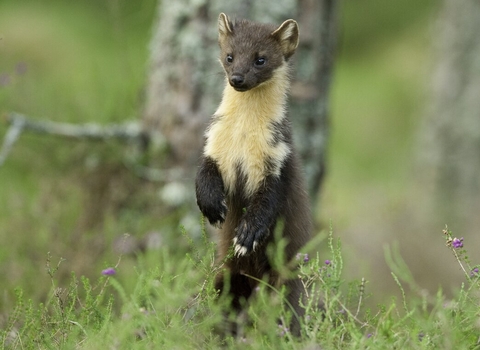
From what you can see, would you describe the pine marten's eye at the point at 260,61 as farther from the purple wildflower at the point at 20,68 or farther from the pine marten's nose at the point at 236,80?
the purple wildflower at the point at 20,68

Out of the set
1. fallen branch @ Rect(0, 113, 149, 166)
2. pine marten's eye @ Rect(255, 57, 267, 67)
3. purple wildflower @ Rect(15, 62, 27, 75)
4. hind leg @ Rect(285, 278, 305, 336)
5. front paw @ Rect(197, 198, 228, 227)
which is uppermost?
pine marten's eye @ Rect(255, 57, 267, 67)

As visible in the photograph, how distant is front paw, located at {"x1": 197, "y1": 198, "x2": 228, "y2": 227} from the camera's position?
16.0 ft

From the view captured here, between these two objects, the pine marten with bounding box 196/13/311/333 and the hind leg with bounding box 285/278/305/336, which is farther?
the hind leg with bounding box 285/278/305/336

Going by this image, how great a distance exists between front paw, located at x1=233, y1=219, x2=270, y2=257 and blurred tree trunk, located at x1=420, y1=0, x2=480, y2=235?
321 inches

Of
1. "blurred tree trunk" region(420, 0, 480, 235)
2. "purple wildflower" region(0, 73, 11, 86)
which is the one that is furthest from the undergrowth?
"blurred tree trunk" region(420, 0, 480, 235)

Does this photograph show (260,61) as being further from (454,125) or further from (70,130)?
(454,125)

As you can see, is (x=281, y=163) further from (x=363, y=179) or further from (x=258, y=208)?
(x=363, y=179)

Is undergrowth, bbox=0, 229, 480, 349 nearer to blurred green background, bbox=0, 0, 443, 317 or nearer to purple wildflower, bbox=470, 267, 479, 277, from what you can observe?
purple wildflower, bbox=470, 267, 479, 277

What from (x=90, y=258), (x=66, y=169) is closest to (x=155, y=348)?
(x=90, y=258)

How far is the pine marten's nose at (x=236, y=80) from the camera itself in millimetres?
4880

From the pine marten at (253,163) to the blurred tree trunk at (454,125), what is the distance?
779 cm

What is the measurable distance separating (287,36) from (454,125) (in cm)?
818

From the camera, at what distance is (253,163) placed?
4980 mm

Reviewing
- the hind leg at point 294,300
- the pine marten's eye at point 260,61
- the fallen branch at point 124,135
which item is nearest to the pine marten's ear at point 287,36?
the pine marten's eye at point 260,61
